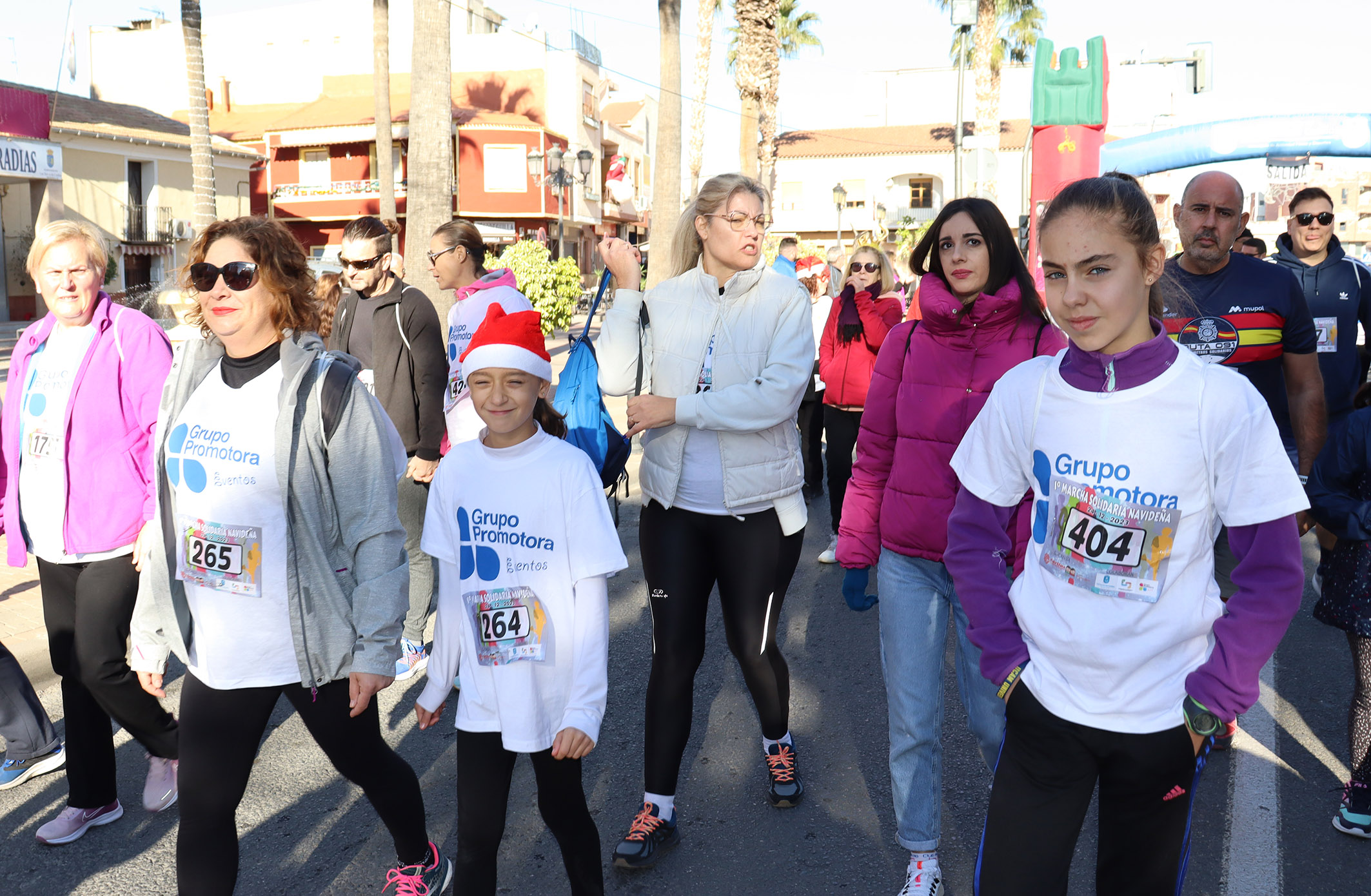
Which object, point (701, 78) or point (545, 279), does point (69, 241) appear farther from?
point (701, 78)

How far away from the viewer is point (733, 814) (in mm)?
3832

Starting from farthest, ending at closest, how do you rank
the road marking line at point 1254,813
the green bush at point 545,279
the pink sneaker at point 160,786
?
the green bush at point 545,279 → the pink sneaker at point 160,786 → the road marking line at point 1254,813

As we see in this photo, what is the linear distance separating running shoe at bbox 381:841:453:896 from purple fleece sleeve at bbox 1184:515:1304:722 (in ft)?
7.14

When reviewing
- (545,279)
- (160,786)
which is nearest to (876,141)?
(545,279)

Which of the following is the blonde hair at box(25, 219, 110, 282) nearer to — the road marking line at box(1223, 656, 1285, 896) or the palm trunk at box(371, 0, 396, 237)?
the road marking line at box(1223, 656, 1285, 896)

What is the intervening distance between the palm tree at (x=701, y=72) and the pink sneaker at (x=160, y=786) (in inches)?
744

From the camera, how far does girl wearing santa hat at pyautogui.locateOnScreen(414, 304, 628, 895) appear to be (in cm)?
273

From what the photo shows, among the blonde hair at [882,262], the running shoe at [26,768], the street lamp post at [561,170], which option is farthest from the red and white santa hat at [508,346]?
the street lamp post at [561,170]

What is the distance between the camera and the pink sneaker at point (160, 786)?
3838 millimetres

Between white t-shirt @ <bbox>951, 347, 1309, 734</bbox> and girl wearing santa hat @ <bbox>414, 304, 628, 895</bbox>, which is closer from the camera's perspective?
white t-shirt @ <bbox>951, 347, 1309, 734</bbox>

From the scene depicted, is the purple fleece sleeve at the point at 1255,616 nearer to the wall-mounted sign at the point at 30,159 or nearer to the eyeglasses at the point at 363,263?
the eyeglasses at the point at 363,263

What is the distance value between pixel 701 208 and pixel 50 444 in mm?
2353

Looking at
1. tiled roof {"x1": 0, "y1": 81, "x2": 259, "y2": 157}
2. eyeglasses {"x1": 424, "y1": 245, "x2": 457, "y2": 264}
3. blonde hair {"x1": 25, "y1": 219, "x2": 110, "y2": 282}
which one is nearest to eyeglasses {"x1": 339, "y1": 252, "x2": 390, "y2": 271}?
eyeglasses {"x1": 424, "y1": 245, "x2": 457, "y2": 264}

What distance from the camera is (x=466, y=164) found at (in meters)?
45.3
